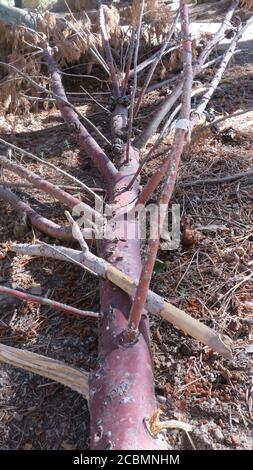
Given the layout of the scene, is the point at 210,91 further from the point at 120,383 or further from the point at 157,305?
the point at 120,383

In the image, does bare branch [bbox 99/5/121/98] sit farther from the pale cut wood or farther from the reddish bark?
the pale cut wood

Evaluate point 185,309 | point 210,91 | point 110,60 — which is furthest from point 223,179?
point 110,60

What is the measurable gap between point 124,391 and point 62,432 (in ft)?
1.24

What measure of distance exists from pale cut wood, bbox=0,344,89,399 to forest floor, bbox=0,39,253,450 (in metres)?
0.10

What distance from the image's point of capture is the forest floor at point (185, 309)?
1.70 m

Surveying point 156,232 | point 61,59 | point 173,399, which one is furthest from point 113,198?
point 61,59

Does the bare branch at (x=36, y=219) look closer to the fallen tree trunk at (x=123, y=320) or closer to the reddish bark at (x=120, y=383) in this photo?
the fallen tree trunk at (x=123, y=320)

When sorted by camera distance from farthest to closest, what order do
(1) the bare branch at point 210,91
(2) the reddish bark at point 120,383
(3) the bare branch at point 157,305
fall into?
(1) the bare branch at point 210,91 → (3) the bare branch at point 157,305 → (2) the reddish bark at point 120,383

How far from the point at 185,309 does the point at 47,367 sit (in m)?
0.62

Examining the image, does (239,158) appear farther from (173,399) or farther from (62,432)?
(62,432)

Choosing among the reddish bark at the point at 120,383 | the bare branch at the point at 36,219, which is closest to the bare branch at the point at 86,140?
the bare branch at the point at 36,219

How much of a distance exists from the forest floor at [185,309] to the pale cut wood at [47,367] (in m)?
0.10

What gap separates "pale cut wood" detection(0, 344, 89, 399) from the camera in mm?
1700

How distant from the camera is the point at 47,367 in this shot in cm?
179
